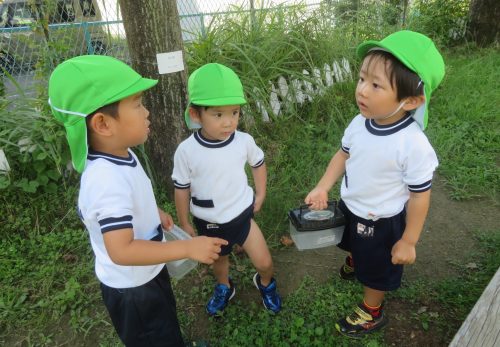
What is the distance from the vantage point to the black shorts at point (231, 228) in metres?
1.77

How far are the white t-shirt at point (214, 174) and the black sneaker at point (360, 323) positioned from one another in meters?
0.84

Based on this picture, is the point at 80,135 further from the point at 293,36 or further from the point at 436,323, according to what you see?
the point at 293,36

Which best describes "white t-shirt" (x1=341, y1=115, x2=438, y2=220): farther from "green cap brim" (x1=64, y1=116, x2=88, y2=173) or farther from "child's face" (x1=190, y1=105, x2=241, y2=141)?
"green cap brim" (x1=64, y1=116, x2=88, y2=173)

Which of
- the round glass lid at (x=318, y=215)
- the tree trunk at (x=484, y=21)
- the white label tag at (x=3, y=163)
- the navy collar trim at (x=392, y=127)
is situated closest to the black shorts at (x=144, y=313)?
the round glass lid at (x=318, y=215)

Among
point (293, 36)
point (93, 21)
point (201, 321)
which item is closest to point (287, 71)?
point (293, 36)

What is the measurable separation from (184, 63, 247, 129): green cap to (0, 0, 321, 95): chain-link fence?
170 centimetres

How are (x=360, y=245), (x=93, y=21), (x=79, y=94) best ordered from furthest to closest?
(x=93, y=21)
(x=360, y=245)
(x=79, y=94)

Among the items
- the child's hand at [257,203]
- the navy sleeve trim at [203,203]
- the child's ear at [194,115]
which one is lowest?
the child's hand at [257,203]

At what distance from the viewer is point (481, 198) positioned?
289 cm

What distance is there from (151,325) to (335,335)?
39.9 inches

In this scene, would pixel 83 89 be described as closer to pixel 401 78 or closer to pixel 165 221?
pixel 165 221

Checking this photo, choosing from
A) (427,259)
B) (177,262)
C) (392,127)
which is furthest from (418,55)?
(427,259)

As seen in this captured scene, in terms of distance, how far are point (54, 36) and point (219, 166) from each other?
89.9 inches

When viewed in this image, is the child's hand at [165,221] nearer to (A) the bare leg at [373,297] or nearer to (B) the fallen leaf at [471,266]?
(A) the bare leg at [373,297]
